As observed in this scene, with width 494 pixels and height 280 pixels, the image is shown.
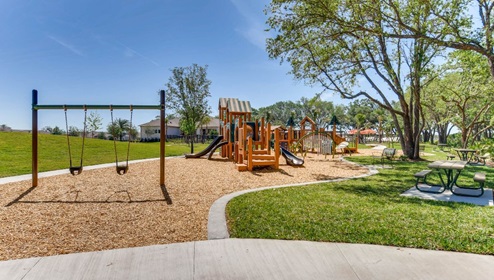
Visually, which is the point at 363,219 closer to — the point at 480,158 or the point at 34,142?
the point at 34,142

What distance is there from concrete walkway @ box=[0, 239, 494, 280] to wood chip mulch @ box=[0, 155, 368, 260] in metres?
0.41

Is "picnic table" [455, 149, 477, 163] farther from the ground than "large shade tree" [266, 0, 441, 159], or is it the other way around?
"large shade tree" [266, 0, 441, 159]

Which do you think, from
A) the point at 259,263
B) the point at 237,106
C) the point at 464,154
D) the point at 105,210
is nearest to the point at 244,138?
the point at 237,106

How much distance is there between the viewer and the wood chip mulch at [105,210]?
4070 millimetres

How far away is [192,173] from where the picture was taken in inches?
404

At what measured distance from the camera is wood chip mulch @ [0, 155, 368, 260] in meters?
4.07

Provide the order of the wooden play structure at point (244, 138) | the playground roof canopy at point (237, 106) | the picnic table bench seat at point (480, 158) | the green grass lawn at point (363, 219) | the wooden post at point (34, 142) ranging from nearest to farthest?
the green grass lawn at point (363, 219) → the wooden post at point (34, 142) → the wooden play structure at point (244, 138) → the picnic table bench seat at point (480, 158) → the playground roof canopy at point (237, 106)

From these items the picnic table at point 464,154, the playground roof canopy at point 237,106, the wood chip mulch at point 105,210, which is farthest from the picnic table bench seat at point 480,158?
the playground roof canopy at point 237,106

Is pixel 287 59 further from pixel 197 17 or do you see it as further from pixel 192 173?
pixel 192 173

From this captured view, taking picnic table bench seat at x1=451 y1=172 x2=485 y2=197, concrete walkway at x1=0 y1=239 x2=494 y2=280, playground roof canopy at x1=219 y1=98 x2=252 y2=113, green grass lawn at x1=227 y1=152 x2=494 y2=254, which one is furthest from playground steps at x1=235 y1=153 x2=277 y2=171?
concrete walkway at x1=0 y1=239 x2=494 y2=280

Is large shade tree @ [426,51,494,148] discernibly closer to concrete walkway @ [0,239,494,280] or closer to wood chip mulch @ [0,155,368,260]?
wood chip mulch @ [0,155,368,260]

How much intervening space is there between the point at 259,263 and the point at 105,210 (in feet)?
12.6

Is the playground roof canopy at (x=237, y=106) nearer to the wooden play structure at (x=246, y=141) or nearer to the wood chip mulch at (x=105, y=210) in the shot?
the wooden play structure at (x=246, y=141)

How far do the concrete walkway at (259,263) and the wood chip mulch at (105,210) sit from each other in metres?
0.41
